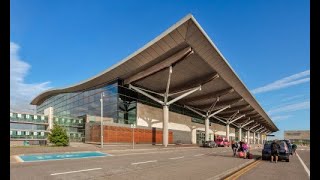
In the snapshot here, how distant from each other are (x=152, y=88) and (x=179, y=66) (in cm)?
1112

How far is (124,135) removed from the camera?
4719 centimetres

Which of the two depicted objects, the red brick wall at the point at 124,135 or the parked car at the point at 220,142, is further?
the parked car at the point at 220,142

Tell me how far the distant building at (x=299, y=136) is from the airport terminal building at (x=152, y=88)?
5058 inches

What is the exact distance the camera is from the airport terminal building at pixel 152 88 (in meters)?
39.0

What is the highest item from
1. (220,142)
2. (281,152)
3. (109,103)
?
(109,103)

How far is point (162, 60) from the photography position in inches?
1699

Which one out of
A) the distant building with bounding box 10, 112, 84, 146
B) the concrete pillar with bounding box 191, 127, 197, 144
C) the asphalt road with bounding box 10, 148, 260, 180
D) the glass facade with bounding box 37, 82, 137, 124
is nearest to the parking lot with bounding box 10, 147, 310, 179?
the asphalt road with bounding box 10, 148, 260, 180

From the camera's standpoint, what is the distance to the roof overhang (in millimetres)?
36722

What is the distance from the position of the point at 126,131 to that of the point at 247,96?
37711mm

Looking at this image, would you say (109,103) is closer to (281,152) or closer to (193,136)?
(281,152)

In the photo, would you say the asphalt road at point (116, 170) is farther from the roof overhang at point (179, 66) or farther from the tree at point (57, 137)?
the roof overhang at point (179, 66)

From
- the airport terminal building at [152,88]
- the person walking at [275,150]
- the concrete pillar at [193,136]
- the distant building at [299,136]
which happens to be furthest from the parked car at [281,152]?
the distant building at [299,136]

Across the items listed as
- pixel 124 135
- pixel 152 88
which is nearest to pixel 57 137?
pixel 124 135
